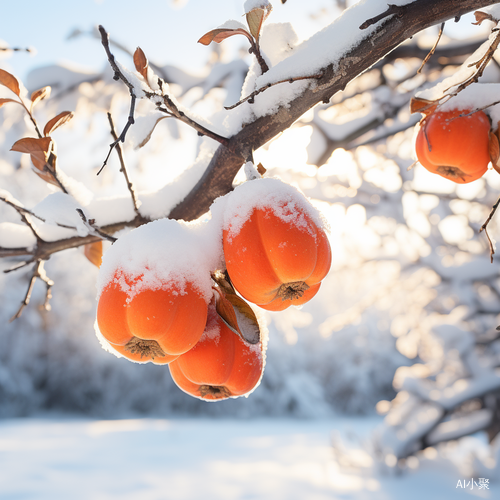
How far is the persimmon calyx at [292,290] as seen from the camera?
2.15 ft

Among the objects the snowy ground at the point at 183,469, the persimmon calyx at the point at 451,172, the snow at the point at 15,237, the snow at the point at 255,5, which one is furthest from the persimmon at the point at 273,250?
the snowy ground at the point at 183,469

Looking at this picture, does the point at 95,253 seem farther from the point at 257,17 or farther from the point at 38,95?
the point at 257,17

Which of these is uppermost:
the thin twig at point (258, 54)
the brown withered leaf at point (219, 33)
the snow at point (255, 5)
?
the snow at point (255, 5)

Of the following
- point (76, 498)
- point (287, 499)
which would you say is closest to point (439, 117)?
point (287, 499)

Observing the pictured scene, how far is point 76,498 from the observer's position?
3.44 m

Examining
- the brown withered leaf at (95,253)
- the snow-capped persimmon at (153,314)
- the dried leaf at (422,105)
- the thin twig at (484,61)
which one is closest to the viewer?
the snow-capped persimmon at (153,314)

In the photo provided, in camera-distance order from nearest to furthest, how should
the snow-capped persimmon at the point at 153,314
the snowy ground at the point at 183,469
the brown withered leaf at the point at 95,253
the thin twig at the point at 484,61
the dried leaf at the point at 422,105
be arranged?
the snow-capped persimmon at the point at 153,314, the thin twig at the point at 484,61, the dried leaf at the point at 422,105, the brown withered leaf at the point at 95,253, the snowy ground at the point at 183,469

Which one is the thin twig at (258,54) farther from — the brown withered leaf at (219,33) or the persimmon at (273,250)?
the persimmon at (273,250)

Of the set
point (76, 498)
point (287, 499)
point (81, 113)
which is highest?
point (81, 113)

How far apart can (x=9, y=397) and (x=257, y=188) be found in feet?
28.1

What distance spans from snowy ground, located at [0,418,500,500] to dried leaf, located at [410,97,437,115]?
3.89m

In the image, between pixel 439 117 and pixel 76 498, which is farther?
pixel 76 498

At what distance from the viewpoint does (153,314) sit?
1.95 feet

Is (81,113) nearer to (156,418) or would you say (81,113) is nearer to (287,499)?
(287,499)
